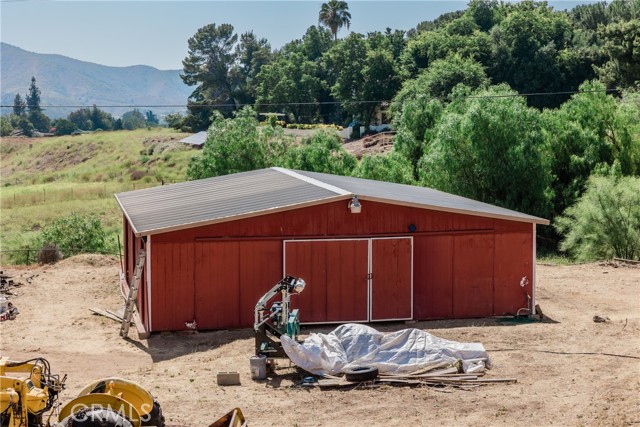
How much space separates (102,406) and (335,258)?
9554 mm

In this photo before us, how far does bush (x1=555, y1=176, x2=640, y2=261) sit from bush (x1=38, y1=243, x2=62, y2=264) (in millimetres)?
19645

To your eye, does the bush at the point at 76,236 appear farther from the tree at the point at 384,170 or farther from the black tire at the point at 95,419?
the black tire at the point at 95,419

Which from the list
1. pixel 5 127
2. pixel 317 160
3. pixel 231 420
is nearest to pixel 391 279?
pixel 231 420

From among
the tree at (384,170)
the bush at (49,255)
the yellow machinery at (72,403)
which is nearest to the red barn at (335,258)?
the yellow machinery at (72,403)

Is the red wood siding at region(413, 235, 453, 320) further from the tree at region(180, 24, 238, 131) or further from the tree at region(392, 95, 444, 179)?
the tree at region(180, 24, 238, 131)

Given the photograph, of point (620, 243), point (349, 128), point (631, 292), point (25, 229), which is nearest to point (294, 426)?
point (631, 292)

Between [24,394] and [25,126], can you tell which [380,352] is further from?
[25,126]

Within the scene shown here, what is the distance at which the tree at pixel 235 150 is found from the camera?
3928 centimetres

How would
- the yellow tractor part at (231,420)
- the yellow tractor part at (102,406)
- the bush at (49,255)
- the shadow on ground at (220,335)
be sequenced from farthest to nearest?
1. the bush at (49,255)
2. the shadow on ground at (220,335)
3. the yellow tractor part at (231,420)
4. the yellow tractor part at (102,406)

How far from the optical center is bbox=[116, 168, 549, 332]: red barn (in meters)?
18.7

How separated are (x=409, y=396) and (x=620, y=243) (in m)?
20.1

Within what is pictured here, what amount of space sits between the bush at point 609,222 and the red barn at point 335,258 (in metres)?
11.8

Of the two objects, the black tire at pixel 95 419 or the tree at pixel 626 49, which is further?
the tree at pixel 626 49

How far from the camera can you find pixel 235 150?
3944 centimetres
